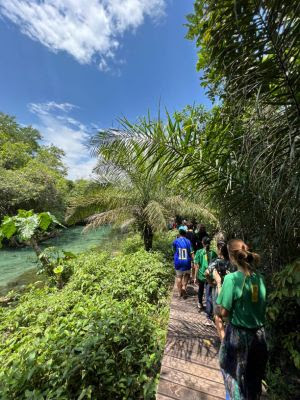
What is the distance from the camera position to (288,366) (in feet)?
7.52

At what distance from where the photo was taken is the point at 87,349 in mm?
2600

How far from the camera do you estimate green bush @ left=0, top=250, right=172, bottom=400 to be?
2.36 meters

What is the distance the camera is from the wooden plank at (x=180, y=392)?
2219 millimetres

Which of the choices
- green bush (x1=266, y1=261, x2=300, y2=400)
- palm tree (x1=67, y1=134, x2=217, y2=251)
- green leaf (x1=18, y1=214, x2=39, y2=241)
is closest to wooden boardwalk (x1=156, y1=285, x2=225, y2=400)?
green bush (x1=266, y1=261, x2=300, y2=400)

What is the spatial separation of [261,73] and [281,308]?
7.94 ft

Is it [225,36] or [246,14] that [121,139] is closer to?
[225,36]

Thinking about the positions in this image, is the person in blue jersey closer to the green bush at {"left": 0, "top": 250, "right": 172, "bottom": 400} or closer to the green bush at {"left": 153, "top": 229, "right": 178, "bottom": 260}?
the green bush at {"left": 0, "top": 250, "right": 172, "bottom": 400}

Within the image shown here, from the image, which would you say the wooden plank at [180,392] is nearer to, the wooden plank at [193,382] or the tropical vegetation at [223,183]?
the wooden plank at [193,382]

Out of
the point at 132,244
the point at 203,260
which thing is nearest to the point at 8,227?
the point at 132,244

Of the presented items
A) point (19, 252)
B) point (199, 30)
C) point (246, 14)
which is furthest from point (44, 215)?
point (19, 252)

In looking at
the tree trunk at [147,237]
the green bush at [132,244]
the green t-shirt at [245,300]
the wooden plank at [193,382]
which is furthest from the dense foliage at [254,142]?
the green bush at [132,244]

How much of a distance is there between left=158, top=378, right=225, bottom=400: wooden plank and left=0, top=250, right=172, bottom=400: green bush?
0.56 feet

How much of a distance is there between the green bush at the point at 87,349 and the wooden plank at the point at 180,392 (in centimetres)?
17

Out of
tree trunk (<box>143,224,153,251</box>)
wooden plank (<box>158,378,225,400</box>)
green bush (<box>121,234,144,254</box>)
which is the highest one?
tree trunk (<box>143,224,153,251</box>)
